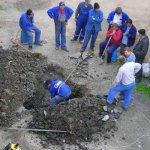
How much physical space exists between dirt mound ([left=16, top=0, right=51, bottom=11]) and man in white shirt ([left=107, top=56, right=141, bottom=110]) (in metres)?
6.48

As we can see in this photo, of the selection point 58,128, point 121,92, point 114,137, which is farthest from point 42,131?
point 121,92

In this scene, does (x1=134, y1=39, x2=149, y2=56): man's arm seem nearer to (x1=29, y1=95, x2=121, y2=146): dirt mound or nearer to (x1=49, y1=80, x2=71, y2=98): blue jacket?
(x1=29, y1=95, x2=121, y2=146): dirt mound

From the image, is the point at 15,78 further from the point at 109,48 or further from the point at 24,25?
the point at 109,48

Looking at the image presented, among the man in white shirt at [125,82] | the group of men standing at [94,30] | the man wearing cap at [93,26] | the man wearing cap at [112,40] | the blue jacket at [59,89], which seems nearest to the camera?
the man in white shirt at [125,82]

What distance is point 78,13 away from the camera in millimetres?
15281

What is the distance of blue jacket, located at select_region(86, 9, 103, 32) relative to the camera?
14539mm

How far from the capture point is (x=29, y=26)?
1498 cm

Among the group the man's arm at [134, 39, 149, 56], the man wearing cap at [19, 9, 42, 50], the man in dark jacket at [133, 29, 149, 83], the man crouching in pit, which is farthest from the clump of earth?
the man's arm at [134, 39, 149, 56]

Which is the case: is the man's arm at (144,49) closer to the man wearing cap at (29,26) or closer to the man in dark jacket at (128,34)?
the man in dark jacket at (128,34)

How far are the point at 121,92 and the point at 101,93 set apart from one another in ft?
2.17

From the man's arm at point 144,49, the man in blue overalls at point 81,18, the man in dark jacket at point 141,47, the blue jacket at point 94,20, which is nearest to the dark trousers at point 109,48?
the blue jacket at point 94,20

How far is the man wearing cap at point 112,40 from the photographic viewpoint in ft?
47.1

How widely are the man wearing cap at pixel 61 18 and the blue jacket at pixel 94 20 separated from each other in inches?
28.2

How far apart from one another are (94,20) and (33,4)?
4.18 metres
